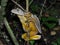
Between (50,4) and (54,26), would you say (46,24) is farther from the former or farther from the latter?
(50,4)

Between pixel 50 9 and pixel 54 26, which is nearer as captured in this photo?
pixel 54 26

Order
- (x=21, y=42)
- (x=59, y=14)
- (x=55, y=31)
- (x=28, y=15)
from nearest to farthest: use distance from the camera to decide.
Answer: (x=28, y=15) → (x=21, y=42) → (x=55, y=31) → (x=59, y=14)

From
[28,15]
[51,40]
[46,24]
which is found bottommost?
[51,40]

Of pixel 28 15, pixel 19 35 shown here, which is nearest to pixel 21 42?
pixel 19 35

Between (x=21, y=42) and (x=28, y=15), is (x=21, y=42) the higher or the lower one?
the lower one

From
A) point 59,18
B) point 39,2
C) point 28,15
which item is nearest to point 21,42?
point 59,18

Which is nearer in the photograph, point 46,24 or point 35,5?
point 46,24

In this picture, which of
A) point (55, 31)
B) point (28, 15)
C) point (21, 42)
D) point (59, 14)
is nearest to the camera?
point (28, 15)

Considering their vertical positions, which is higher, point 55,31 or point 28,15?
point 28,15

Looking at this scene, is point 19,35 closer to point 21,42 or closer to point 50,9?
point 21,42
